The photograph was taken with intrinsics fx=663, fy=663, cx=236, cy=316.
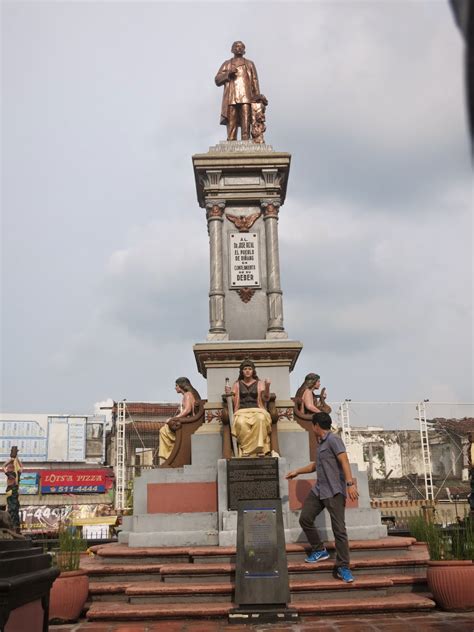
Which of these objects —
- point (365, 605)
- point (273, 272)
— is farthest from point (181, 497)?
point (273, 272)

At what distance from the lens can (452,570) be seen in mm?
6668

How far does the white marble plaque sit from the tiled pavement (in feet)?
23.2

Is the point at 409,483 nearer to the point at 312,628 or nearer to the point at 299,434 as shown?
the point at 299,434

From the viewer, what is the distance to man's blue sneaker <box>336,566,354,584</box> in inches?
276

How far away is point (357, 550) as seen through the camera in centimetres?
812

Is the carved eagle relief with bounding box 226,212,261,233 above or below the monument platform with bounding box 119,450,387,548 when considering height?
above

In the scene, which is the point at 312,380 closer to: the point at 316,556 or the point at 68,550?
the point at 316,556

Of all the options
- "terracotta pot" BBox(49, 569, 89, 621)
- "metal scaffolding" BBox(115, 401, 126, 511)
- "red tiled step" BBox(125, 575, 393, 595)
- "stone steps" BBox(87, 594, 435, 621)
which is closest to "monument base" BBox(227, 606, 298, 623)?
"stone steps" BBox(87, 594, 435, 621)

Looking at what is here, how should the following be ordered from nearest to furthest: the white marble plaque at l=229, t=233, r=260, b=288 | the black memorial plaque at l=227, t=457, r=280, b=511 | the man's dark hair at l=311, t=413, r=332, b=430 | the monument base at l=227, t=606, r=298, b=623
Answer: the monument base at l=227, t=606, r=298, b=623, the man's dark hair at l=311, t=413, r=332, b=430, the black memorial plaque at l=227, t=457, r=280, b=511, the white marble plaque at l=229, t=233, r=260, b=288

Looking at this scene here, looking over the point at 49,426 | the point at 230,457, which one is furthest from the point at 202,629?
the point at 49,426

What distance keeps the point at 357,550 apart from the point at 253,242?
6396mm

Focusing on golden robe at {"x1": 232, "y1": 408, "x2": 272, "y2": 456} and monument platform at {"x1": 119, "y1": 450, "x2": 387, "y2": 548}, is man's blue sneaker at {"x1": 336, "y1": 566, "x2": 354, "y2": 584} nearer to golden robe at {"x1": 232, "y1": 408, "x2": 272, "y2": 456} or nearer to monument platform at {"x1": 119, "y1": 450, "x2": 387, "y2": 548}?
monument platform at {"x1": 119, "y1": 450, "x2": 387, "y2": 548}

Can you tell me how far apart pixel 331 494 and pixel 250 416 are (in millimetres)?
2859

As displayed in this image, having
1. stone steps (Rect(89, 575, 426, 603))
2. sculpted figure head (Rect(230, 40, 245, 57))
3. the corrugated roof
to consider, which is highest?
sculpted figure head (Rect(230, 40, 245, 57))
